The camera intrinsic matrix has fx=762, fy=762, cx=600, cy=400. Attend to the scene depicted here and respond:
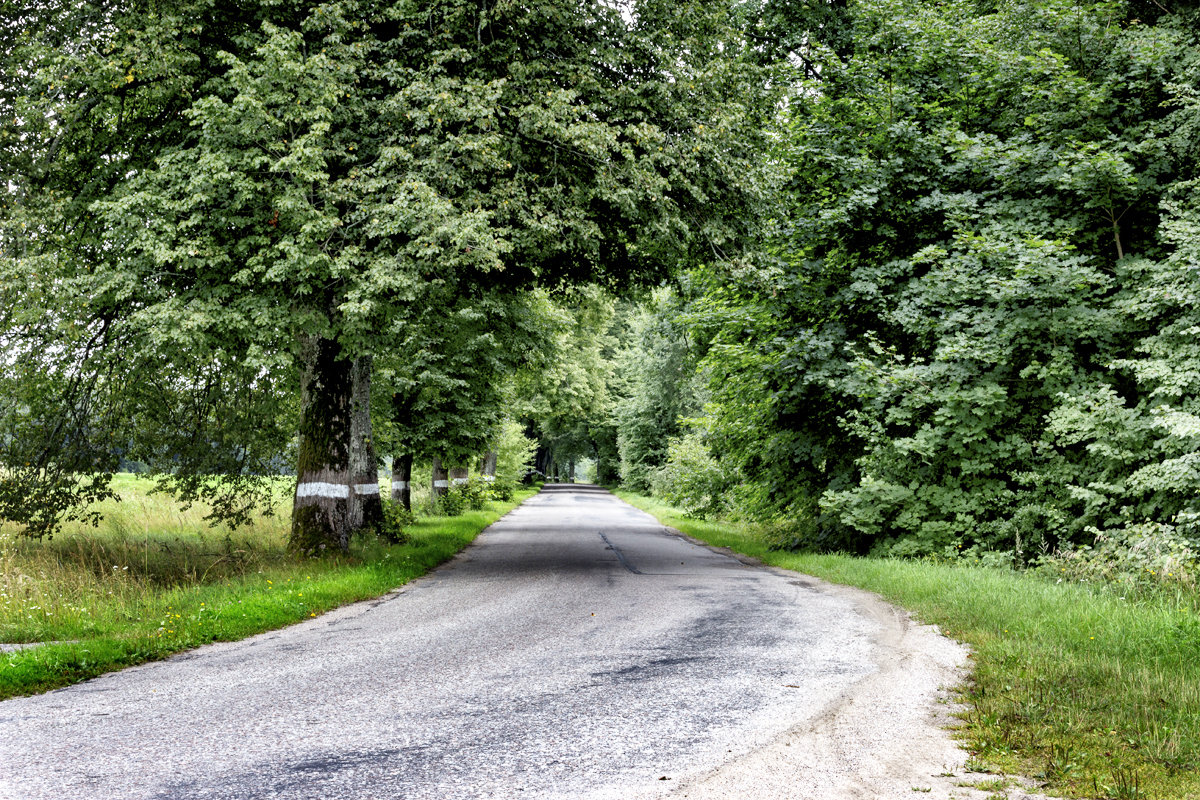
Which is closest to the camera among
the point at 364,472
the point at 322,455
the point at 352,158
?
the point at 352,158

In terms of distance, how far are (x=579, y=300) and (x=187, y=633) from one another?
10616 millimetres

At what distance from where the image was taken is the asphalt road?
12.6 feet

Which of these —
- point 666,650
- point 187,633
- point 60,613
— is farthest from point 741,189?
point 60,613

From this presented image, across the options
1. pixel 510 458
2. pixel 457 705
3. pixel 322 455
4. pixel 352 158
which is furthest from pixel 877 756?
pixel 510 458

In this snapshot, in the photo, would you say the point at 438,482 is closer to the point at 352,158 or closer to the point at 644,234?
the point at 644,234

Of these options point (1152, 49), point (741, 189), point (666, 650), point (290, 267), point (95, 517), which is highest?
point (1152, 49)

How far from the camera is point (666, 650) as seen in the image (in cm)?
673

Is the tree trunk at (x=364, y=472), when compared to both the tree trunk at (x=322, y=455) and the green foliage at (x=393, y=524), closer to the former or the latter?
the green foliage at (x=393, y=524)

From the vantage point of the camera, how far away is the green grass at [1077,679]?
3.92m

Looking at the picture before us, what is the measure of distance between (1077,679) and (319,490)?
33.2 feet

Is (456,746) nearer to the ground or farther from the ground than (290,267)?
nearer to the ground

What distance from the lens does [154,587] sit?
973 centimetres

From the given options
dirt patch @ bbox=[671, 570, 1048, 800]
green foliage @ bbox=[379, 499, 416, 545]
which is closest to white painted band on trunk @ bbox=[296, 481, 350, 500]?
green foliage @ bbox=[379, 499, 416, 545]

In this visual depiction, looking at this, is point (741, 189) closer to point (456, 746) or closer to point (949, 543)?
point (949, 543)
